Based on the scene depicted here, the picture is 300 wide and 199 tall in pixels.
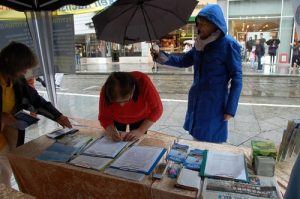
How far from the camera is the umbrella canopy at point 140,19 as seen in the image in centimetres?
238

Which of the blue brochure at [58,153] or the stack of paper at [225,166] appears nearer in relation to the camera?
the stack of paper at [225,166]

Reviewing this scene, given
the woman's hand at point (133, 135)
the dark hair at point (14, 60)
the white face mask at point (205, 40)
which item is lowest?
the woman's hand at point (133, 135)


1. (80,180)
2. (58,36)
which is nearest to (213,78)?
(80,180)

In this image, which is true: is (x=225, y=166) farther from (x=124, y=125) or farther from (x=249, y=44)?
(x=249, y=44)

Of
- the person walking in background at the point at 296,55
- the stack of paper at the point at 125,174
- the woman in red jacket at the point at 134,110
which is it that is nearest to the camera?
the stack of paper at the point at 125,174

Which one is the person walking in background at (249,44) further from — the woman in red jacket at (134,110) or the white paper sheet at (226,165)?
the white paper sheet at (226,165)

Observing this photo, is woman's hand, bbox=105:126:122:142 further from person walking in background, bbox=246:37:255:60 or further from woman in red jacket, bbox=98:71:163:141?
person walking in background, bbox=246:37:255:60

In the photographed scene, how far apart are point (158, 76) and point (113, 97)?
27.9ft

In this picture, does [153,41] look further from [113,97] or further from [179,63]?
[113,97]

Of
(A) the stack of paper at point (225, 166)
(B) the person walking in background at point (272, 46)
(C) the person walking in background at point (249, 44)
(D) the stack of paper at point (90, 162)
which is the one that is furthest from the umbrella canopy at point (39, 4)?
(C) the person walking in background at point (249, 44)

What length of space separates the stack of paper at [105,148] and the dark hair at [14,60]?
0.73 metres

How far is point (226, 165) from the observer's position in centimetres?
155

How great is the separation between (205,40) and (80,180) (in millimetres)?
1376

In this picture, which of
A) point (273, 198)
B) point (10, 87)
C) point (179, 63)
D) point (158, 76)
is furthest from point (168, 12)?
point (158, 76)
